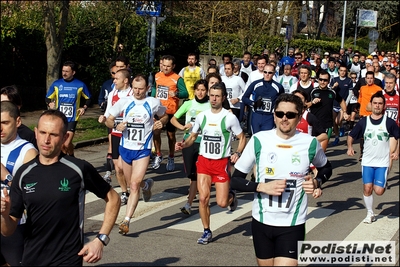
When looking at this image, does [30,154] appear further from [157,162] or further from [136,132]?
[157,162]

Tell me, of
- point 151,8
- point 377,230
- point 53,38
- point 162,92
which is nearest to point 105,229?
point 377,230

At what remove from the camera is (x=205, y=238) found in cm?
862

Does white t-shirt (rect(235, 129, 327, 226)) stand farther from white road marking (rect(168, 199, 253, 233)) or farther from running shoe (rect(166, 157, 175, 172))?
running shoe (rect(166, 157, 175, 172))

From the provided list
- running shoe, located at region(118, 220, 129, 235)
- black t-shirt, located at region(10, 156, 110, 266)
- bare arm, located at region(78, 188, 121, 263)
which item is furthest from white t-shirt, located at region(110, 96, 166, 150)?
black t-shirt, located at region(10, 156, 110, 266)

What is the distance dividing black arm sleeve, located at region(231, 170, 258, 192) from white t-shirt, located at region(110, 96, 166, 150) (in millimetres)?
3820

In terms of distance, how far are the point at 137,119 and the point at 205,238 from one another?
203cm

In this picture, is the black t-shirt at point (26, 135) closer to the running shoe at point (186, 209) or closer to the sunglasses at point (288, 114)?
the sunglasses at point (288, 114)

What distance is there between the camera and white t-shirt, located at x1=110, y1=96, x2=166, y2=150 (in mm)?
9617

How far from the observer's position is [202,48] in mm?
32531

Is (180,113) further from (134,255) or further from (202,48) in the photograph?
(202,48)

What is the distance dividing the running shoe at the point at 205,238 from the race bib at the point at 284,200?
2901mm

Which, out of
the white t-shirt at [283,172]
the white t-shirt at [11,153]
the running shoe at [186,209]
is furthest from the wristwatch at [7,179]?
the running shoe at [186,209]

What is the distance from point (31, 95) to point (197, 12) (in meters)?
10.3

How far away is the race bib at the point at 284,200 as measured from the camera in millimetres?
5758
